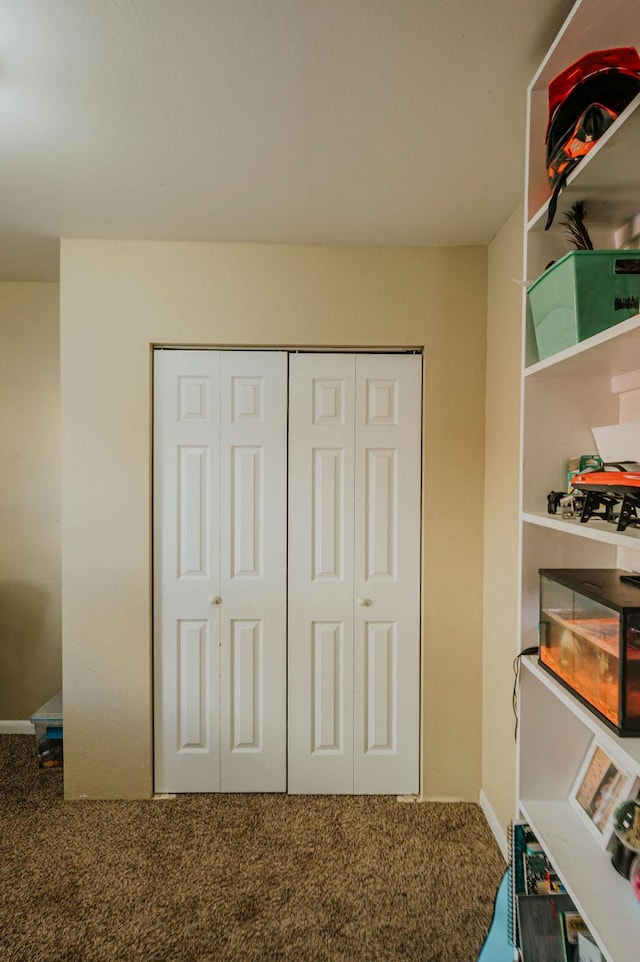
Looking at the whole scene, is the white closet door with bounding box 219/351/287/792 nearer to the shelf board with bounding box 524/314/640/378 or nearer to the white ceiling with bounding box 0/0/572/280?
the white ceiling with bounding box 0/0/572/280

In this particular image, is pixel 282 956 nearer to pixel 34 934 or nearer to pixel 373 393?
pixel 34 934

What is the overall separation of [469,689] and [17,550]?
2.60m

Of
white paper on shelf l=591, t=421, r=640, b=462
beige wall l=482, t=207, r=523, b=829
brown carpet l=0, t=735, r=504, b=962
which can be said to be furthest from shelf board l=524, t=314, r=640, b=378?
brown carpet l=0, t=735, r=504, b=962

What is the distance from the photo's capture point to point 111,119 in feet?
5.31

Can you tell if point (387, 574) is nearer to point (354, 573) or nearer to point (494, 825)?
point (354, 573)

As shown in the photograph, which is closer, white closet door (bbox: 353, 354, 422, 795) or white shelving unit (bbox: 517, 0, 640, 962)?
white shelving unit (bbox: 517, 0, 640, 962)

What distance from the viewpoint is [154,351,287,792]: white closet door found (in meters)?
2.59

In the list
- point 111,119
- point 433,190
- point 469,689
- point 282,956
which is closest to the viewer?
point 111,119

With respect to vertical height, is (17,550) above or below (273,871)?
above

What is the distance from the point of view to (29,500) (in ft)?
10.5

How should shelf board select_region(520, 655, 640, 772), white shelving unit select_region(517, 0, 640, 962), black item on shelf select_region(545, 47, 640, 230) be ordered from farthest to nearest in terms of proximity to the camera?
white shelving unit select_region(517, 0, 640, 962) → black item on shelf select_region(545, 47, 640, 230) → shelf board select_region(520, 655, 640, 772)

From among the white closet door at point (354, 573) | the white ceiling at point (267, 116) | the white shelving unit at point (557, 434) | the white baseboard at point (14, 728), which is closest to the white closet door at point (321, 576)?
the white closet door at point (354, 573)

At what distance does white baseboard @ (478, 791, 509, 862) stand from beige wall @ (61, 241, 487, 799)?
77 millimetres

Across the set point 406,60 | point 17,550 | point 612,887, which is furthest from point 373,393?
point 17,550
